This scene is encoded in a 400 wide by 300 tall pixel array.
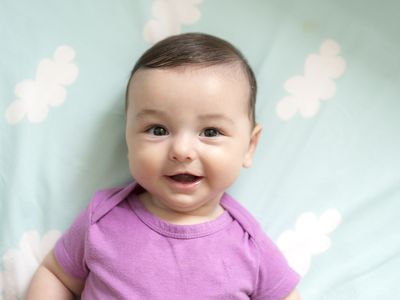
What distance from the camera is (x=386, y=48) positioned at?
1.27 metres

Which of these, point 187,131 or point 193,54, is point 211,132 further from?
point 193,54

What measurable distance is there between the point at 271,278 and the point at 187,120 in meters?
0.42

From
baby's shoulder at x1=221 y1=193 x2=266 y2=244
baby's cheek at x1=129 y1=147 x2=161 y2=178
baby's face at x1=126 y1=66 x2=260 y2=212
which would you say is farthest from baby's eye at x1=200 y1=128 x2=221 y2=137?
baby's shoulder at x1=221 y1=193 x2=266 y2=244

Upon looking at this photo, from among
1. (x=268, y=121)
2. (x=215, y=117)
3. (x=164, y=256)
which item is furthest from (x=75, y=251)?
(x=268, y=121)

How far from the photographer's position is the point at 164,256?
101 cm

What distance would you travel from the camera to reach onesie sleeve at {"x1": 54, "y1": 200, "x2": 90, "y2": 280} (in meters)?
1.08

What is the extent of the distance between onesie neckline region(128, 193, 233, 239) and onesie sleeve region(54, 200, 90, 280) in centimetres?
13

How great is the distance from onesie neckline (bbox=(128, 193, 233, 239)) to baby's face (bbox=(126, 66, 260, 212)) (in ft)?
0.15

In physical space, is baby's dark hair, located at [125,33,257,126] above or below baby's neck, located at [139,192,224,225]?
above

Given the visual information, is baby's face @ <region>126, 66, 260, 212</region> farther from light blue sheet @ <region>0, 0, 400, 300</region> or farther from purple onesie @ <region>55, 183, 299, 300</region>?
light blue sheet @ <region>0, 0, 400, 300</region>

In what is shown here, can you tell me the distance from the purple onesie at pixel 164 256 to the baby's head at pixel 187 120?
3.2 inches

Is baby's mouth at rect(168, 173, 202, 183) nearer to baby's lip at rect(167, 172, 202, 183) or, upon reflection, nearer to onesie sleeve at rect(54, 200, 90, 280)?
baby's lip at rect(167, 172, 202, 183)

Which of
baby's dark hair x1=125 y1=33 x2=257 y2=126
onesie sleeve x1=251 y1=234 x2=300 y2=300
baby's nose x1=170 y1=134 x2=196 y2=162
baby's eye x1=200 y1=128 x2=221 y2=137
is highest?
baby's dark hair x1=125 y1=33 x2=257 y2=126

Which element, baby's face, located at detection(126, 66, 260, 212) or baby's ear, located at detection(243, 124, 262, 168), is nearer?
baby's face, located at detection(126, 66, 260, 212)
